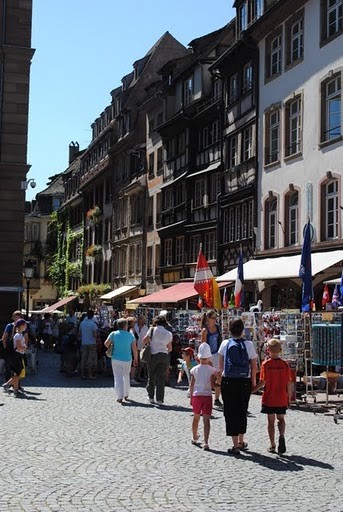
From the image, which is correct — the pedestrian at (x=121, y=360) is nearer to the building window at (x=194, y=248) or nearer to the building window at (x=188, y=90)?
the building window at (x=194, y=248)

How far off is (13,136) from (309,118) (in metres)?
11.5

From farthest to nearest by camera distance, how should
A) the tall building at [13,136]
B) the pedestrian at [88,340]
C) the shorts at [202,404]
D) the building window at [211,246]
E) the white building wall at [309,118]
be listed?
1. the building window at [211,246]
2. the tall building at [13,136]
3. the white building wall at [309,118]
4. the pedestrian at [88,340]
5. the shorts at [202,404]

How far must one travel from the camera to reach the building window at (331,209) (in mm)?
26047

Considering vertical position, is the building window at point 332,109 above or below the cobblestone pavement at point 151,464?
above

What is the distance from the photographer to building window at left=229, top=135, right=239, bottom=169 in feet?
116

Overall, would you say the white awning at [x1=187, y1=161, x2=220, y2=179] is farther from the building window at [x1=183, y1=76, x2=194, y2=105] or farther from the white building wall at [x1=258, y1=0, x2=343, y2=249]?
the white building wall at [x1=258, y1=0, x2=343, y2=249]

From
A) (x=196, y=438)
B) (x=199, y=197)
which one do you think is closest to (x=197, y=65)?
(x=199, y=197)

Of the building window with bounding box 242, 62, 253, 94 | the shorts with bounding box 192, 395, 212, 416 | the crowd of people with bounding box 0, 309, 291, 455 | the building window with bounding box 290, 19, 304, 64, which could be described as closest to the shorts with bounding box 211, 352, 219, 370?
the crowd of people with bounding box 0, 309, 291, 455

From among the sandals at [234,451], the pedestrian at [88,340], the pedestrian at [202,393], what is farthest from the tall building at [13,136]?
the sandals at [234,451]

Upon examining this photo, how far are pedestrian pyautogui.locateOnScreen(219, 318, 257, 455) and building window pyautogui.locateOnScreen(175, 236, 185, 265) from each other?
3244cm

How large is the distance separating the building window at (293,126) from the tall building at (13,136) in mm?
9942

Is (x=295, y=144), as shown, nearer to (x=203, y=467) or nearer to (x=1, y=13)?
(x=1, y=13)

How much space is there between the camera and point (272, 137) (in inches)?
1232

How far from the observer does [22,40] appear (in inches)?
1297
